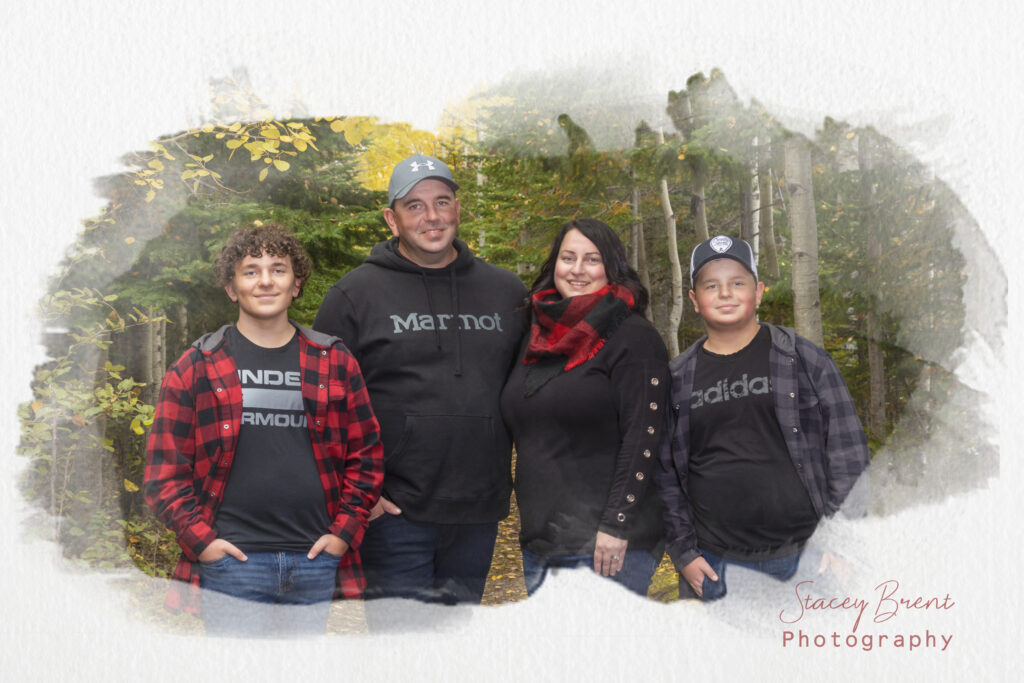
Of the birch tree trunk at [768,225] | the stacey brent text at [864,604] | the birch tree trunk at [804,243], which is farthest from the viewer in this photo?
the birch tree trunk at [768,225]

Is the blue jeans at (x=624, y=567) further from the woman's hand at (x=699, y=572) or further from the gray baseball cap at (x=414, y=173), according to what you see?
the gray baseball cap at (x=414, y=173)

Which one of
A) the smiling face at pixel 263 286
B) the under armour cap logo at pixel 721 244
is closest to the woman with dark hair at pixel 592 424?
the under armour cap logo at pixel 721 244

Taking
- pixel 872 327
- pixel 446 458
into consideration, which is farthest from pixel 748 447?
pixel 872 327

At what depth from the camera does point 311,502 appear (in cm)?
334

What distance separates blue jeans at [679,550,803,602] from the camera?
3.30 m

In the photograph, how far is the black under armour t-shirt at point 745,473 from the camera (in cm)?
331

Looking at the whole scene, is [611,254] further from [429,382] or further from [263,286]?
[263,286]

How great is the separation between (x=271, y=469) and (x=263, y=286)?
0.87 meters

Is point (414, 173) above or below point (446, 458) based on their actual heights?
above

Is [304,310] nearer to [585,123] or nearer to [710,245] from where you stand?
[585,123]

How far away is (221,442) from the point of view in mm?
3262

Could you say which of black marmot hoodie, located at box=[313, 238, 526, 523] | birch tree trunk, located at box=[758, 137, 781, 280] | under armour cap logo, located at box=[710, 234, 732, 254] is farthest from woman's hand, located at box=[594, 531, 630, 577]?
birch tree trunk, located at box=[758, 137, 781, 280]

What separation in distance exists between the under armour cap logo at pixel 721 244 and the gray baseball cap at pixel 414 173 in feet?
4.72

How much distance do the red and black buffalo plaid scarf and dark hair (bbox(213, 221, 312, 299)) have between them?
50.1 inches
